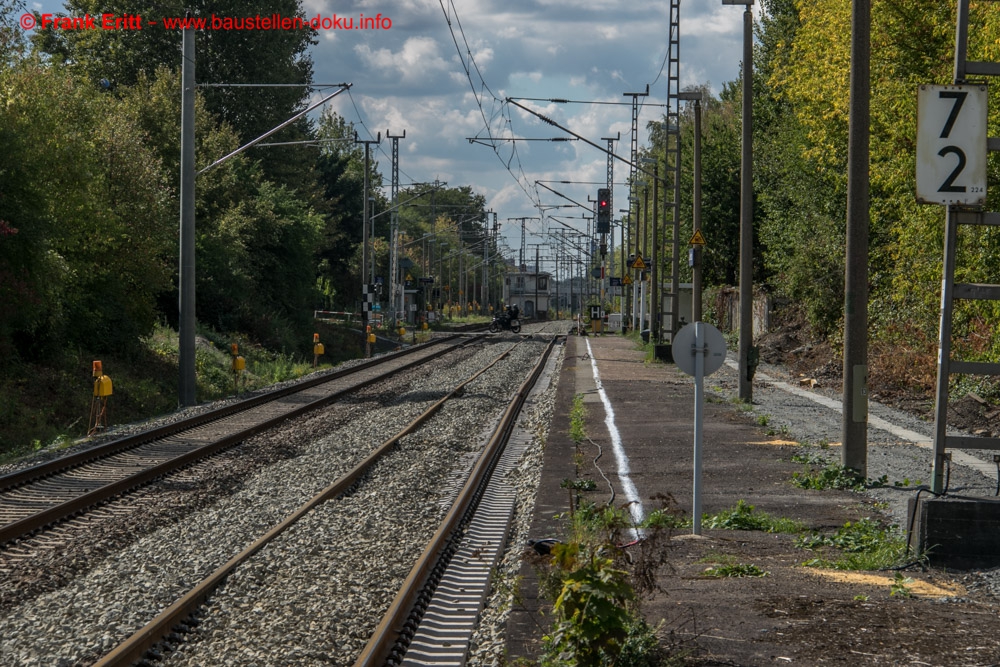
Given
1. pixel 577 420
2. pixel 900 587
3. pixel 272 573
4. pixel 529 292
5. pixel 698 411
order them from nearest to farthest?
pixel 900 587
pixel 272 573
pixel 698 411
pixel 577 420
pixel 529 292

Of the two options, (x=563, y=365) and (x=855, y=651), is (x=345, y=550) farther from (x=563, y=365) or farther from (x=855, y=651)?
(x=563, y=365)

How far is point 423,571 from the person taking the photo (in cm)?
977

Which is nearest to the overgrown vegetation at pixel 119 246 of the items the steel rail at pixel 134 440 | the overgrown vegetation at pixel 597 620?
the steel rail at pixel 134 440

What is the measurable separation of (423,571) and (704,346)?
11.0ft

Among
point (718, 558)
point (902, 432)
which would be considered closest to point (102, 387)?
point (902, 432)

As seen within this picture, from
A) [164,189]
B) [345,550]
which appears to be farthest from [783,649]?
[164,189]

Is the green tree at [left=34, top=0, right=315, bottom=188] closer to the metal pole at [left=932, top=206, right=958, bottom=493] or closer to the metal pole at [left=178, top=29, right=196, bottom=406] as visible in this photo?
the metal pole at [left=178, top=29, right=196, bottom=406]

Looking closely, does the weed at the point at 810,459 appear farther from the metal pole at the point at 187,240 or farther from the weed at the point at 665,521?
the metal pole at the point at 187,240

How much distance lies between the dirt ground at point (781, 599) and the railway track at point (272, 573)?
1327 mm

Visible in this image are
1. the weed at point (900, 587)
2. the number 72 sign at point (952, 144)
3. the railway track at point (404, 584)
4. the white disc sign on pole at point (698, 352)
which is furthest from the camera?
the white disc sign on pole at point (698, 352)

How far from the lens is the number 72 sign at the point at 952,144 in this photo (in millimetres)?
9648

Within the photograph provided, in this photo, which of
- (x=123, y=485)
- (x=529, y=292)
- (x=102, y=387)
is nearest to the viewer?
(x=123, y=485)

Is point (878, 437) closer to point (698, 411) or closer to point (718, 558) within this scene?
point (698, 411)

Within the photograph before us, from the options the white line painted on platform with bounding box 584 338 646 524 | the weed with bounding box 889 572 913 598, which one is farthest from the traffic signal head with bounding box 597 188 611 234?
the weed with bounding box 889 572 913 598
